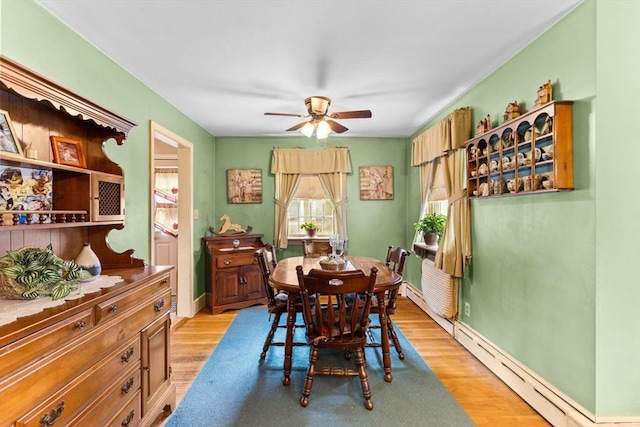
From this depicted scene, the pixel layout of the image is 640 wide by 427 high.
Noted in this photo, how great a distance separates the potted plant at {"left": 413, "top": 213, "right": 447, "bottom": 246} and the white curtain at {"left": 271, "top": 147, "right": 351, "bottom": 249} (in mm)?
1285

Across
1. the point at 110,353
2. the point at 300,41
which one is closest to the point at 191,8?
the point at 300,41

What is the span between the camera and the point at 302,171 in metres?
4.80

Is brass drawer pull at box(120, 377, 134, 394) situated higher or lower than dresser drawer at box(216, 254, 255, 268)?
lower

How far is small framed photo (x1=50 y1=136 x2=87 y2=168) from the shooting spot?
171cm

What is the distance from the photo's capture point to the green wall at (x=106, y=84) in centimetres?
166

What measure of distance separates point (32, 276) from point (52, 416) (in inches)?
22.2

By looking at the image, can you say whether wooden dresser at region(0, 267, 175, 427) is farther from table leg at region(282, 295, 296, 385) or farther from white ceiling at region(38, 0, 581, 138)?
white ceiling at region(38, 0, 581, 138)

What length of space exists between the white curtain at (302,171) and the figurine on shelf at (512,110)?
2671mm

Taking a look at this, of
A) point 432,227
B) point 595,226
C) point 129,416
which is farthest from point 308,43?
point 432,227

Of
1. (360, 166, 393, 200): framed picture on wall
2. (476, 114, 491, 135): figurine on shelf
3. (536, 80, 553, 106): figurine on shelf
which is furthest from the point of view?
(360, 166, 393, 200): framed picture on wall

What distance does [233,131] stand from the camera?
455 cm

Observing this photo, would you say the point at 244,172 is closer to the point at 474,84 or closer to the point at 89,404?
the point at 474,84

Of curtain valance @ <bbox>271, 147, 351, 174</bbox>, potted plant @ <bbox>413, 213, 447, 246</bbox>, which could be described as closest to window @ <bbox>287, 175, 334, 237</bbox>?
curtain valance @ <bbox>271, 147, 351, 174</bbox>

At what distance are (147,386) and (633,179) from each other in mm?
2929
